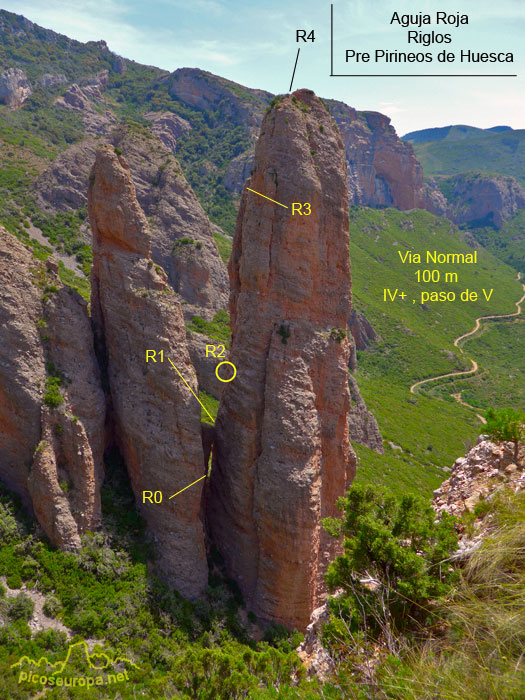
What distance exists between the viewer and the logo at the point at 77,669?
50.2ft

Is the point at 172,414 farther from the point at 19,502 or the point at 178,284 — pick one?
the point at 178,284

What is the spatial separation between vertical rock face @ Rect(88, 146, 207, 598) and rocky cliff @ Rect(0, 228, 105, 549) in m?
1.97

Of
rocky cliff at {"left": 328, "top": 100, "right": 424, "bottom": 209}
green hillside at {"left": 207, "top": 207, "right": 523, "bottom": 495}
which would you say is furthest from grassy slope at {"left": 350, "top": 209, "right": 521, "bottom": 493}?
rocky cliff at {"left": 328, "top": 100, "right": 424, "bottom": 209}

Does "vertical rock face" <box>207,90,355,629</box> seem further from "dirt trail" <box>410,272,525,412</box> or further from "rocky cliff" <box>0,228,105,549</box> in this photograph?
"dirt trail" <box>410,272,525,412</box>

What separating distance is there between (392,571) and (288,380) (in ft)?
37.7

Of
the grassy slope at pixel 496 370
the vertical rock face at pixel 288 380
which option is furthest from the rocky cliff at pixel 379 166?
the vertical rock face at pixel 288 380

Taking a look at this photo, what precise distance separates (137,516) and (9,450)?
6.96 meters

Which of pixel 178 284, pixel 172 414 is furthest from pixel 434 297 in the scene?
pixel 172 414

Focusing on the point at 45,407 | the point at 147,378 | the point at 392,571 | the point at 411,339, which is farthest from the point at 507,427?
the point at 411,339

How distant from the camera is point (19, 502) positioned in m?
20.7

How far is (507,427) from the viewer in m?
17.3

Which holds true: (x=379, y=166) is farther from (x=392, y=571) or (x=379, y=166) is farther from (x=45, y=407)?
(x=392, y=571)

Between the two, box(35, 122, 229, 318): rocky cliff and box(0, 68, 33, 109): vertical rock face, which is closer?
box(35, 122, 229, 318): rocky cliff

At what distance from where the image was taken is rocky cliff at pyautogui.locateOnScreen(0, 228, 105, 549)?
777 inches
